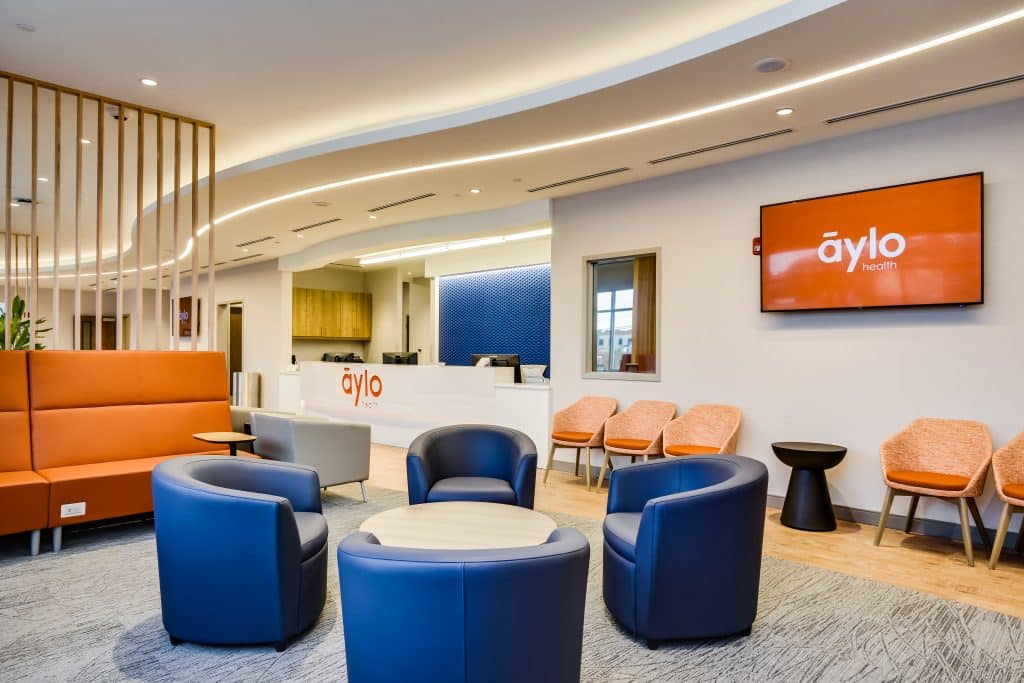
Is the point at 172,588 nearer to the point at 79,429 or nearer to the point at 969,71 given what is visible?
the point at 79,429

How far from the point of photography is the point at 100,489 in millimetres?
4375

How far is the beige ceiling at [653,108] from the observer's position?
143 inches

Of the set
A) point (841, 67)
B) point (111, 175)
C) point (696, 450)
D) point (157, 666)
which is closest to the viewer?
point (157, 666)

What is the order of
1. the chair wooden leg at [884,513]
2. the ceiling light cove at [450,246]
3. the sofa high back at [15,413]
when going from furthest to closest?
the ceiling light cove at [450,246] < the chair wooden leg at [884,513] < the sofa high back at [15,413]

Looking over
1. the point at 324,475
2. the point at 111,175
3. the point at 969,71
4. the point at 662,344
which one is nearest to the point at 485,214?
the point at 662,344

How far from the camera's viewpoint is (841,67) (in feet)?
13.3

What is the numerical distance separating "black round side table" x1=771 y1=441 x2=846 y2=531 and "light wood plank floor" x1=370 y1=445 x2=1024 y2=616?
9cm

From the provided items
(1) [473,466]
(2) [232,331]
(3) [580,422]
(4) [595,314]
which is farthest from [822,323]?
(2) [232,331]

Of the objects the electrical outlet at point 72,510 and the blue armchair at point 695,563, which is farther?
the electrical outlet at point 72,510

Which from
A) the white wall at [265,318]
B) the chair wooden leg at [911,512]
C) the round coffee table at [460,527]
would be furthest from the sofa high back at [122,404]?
the white wall at [265,318]

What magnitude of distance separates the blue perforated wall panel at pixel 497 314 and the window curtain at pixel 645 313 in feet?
9.49

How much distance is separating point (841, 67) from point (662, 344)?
316 centimetres

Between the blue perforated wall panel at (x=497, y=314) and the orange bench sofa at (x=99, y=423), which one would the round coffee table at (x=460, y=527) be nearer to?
the orange bench sofa at (x=99, y=423)

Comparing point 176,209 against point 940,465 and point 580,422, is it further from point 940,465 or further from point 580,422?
point 940,465
